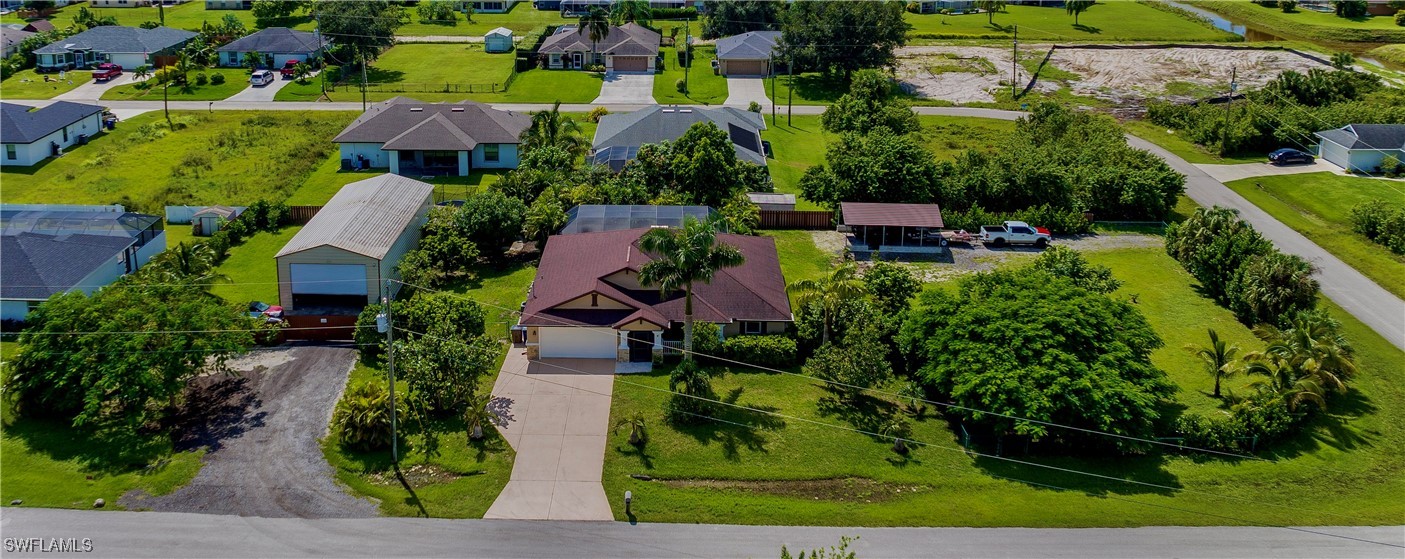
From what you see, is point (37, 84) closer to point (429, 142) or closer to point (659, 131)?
point (429, 142)

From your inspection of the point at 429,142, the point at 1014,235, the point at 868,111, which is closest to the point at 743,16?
the point at 868,111

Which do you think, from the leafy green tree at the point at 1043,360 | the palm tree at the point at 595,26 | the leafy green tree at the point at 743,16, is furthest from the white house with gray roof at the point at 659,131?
the leafy green tree at the point at 743,16

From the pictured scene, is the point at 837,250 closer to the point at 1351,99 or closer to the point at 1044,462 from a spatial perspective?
the point at 1044,462

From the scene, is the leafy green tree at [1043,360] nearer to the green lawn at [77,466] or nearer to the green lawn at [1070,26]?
the green lawn at [77,466]

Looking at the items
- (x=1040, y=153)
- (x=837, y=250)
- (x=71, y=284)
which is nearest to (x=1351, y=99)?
(x=1040, y=153)

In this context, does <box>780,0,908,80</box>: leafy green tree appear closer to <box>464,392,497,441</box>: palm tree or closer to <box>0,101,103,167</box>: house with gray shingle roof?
<box>0,101,103,167</box>: house with gray shingle roof
